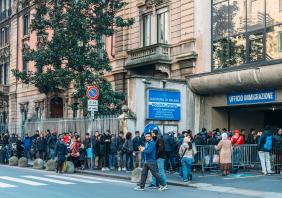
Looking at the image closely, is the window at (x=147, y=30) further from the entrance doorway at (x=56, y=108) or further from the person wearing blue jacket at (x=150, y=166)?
the person wearing blue jacket at (x=150, y=166)

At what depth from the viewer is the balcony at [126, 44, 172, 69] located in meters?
28.3

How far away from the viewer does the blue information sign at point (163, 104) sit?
78.2 ft

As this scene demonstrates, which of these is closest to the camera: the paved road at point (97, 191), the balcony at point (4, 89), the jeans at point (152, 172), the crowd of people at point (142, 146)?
the paved road at point (97, 191)

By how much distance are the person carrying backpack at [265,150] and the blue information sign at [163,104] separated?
216 inches

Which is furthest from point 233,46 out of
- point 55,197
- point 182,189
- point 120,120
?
point 55,197

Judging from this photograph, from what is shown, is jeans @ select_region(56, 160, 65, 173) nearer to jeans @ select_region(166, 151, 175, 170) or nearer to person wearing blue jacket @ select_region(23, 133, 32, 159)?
jeans @ select_region(166, 151, 175, 170)

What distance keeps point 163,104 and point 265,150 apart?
590cm

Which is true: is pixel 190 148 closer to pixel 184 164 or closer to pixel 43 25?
pixel 184 164

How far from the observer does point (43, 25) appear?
95.6ft

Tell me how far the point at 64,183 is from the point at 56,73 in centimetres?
1206

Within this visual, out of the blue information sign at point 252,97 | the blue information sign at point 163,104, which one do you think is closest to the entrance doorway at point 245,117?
the blue information sign at point 252,97

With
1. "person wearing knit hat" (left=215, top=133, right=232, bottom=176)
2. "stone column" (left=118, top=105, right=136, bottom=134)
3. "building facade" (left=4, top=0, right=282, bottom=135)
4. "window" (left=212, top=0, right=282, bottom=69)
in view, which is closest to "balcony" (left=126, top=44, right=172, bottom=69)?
"building facade" (left=4, top=0, right=282, bottom=135)

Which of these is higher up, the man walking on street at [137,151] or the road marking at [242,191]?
the man walking on street at [137,151]

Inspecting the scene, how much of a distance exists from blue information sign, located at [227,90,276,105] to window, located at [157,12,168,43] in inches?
238
